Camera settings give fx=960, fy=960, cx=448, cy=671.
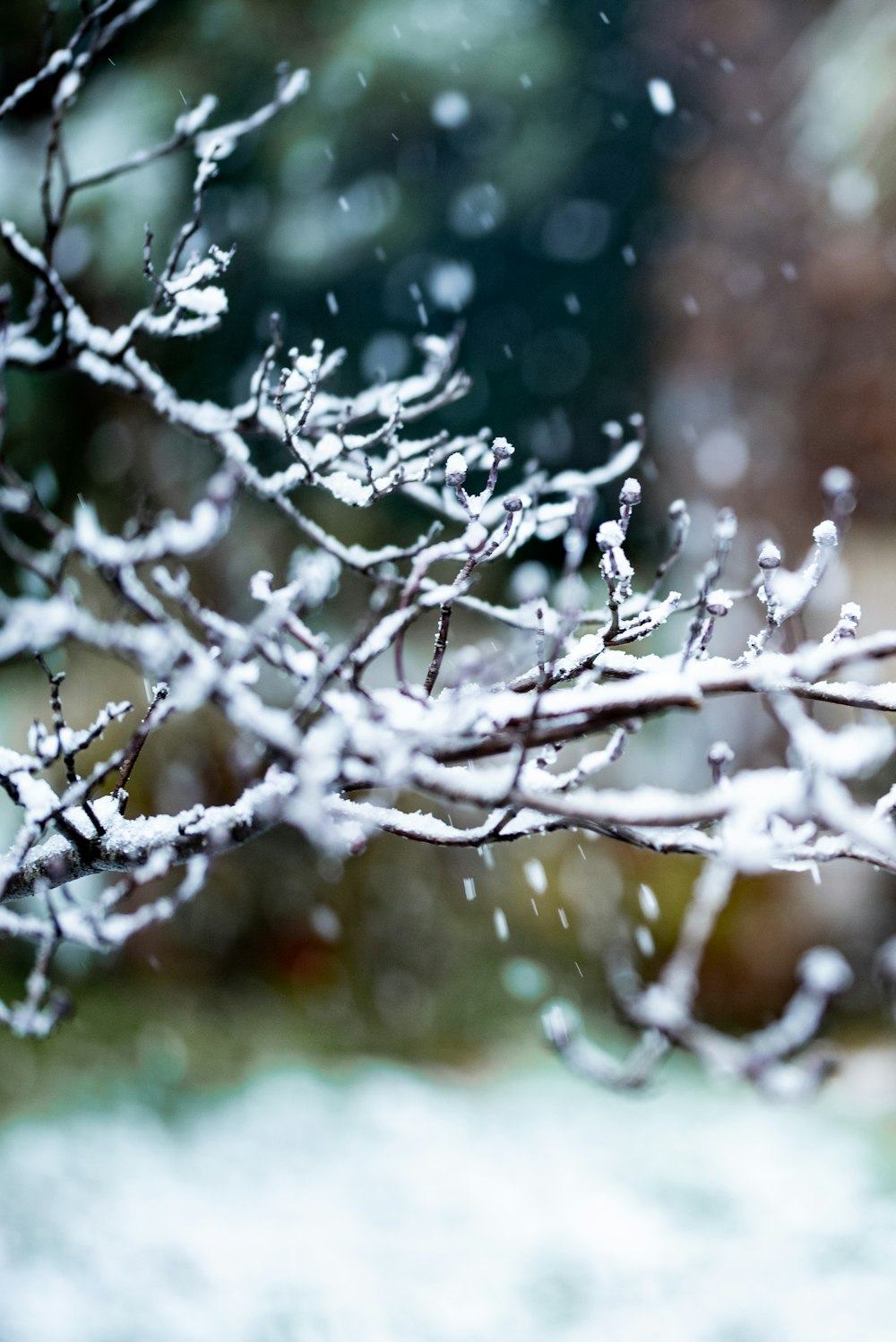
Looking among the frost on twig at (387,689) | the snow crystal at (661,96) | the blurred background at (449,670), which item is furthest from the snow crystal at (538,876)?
the snow crystal at (661,96)

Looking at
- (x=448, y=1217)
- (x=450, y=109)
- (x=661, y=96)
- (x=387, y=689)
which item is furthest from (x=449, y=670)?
(x=661, y=96)

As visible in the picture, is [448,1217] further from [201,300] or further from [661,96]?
[661,96]

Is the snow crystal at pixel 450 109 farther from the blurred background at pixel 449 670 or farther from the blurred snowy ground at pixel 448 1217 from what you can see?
the blurred snowy ground at pixel 448 1217

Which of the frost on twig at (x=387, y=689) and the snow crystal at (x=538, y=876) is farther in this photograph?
the snow crystal at (x=538, y=876)

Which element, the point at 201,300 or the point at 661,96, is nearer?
the point at 201,300

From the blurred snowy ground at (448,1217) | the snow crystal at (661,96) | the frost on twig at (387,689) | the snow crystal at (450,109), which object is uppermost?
the snow crystal at (450,109)

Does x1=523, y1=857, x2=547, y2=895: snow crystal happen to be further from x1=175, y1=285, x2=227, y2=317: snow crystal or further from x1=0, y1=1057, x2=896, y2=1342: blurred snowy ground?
x1=175, y1=285, x2=227, y2=317: snow crystal

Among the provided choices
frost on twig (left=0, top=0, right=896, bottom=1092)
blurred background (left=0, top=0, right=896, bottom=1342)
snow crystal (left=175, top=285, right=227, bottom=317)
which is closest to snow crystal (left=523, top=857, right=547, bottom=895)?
blurred background (left=0, top=0, right=896, bottom=1342)

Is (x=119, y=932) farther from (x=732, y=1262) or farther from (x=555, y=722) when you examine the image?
(x=732, y=1262)

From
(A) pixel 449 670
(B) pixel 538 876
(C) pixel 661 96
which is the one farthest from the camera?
(C) pixel 661 96

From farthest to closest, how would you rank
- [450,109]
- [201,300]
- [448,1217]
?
[450,109] → [448,1217] → [201,300]
